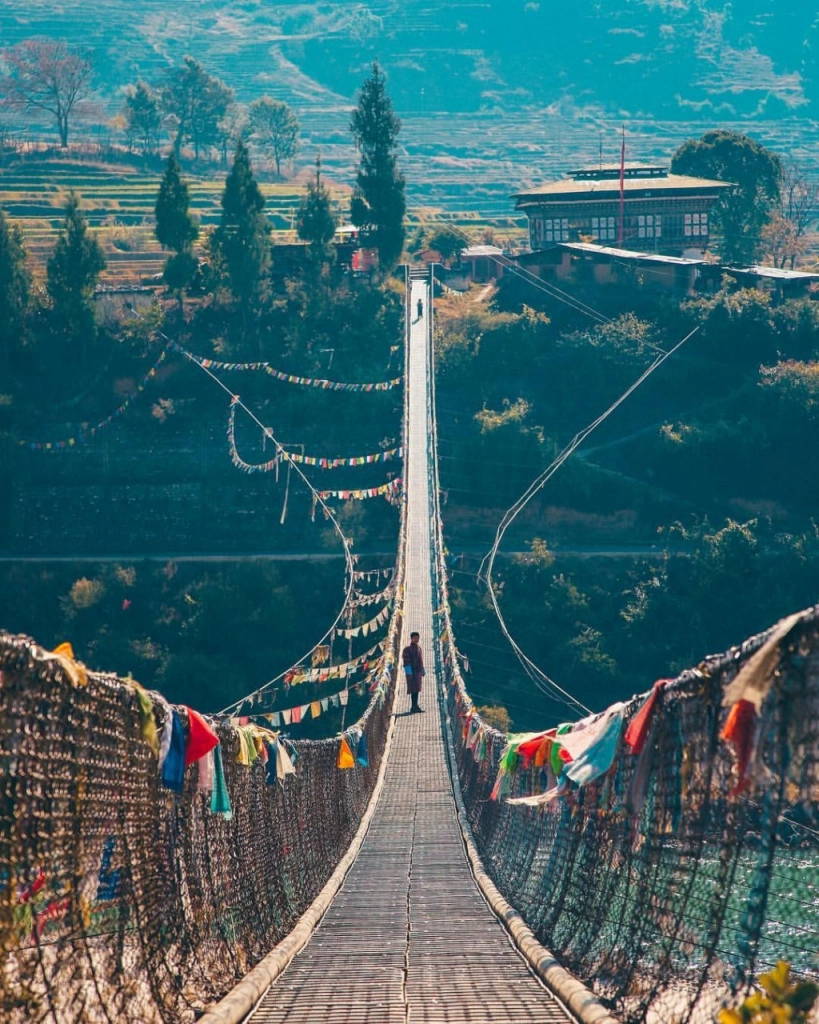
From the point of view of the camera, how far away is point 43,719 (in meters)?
4.24

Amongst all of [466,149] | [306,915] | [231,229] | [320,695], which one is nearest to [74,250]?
[231,229]

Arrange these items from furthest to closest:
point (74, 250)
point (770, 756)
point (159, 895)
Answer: point (74, 250) → point (159, 895) → point (770, 756)

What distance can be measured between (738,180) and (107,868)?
39.8 meters

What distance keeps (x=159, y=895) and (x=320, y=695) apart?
20.9 metres

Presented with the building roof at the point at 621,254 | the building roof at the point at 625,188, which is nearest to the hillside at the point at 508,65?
the building roof at the point at 625,188

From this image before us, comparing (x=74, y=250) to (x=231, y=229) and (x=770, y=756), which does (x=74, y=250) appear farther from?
(x=770, y=756)

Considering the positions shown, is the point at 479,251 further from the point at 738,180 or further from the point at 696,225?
the point at 738,180

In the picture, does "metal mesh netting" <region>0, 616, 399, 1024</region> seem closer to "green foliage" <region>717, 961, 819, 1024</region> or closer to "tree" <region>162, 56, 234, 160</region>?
"green foliage" <region>717, 961, 819, 1024</region>

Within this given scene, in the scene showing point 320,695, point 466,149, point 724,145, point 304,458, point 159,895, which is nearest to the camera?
point 159,895

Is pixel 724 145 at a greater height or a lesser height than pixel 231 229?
greater

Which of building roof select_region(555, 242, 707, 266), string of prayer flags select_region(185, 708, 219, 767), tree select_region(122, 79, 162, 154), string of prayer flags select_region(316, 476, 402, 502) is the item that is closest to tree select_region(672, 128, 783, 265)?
building roof select_region(555, 242, 707, 266)

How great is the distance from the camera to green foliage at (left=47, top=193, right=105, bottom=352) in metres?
35.5

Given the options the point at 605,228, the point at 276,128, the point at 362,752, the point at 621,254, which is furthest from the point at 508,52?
the point at 362,752

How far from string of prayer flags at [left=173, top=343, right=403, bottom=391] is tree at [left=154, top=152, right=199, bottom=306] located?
77.7 inches
